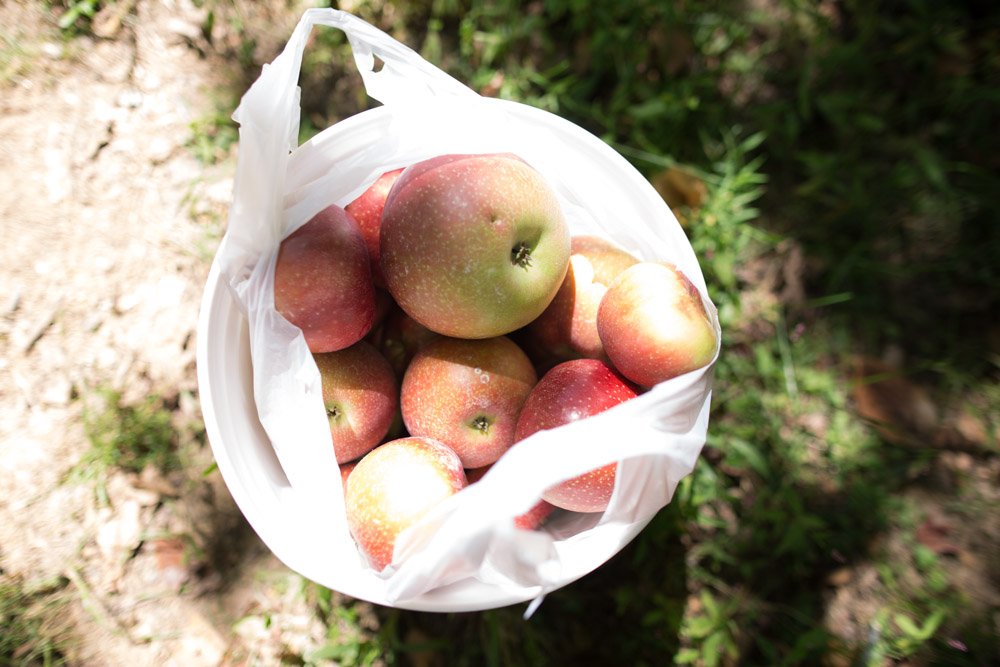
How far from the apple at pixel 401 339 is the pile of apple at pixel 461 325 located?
0.09 metres

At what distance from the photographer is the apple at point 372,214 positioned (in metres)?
1.39

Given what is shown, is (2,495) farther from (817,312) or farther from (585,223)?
(817,312)

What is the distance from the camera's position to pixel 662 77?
207 centimetres

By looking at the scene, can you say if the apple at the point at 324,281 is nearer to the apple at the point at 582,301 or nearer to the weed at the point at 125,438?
the apple at the point at 582,301

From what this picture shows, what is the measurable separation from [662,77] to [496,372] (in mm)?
1389

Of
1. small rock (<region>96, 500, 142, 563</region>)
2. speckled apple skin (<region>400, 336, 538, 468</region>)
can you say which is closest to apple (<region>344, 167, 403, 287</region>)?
speckled apple skin (<region>400, 336, 538, 468</region>)

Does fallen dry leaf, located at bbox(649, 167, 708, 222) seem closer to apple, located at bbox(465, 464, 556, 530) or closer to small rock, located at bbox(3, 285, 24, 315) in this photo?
apple, located at bbox(465, 464, 556, 530)

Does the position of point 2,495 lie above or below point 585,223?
below

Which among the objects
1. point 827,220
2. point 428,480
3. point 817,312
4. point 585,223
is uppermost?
point 585,223

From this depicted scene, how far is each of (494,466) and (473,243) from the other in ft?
1.37

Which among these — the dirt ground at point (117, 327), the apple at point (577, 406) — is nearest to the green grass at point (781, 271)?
the dirt ground at point (117, 327)

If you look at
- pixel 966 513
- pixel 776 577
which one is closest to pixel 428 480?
pixel 776 577

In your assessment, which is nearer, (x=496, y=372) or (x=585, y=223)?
(x=496, y=372)

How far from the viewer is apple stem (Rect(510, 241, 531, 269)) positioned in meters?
1.17
